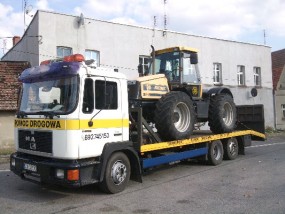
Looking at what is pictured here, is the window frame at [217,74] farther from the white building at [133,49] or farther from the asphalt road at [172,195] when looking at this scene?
the asphalt road at [172,195]

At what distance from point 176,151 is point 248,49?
2078 cm

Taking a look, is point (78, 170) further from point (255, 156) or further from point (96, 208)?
point (255, 156)

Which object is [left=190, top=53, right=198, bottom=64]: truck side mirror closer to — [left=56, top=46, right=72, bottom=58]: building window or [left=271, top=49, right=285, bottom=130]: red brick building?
[left=56, top=46, right=72, bottom=58]: building window

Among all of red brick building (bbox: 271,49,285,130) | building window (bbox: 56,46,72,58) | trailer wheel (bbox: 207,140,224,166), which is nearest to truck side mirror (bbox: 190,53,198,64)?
trailer wheel (bbox: 207,140,224,166)

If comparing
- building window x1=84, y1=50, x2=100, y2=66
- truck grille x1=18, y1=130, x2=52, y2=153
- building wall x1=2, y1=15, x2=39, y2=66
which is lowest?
truck grille x1=18, y1=130, x2=52, y2=153

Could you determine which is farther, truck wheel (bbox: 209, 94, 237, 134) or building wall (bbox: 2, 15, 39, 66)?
building wall (bbox: 2, 15, 39, 66)

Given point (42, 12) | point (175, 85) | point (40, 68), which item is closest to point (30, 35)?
point (42, 12)

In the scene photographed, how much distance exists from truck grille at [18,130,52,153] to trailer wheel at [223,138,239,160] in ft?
22.5

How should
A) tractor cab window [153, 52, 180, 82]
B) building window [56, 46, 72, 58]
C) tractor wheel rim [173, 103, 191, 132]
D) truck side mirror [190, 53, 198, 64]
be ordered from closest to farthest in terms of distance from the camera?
tractor wheel rim [173, 103, 191, 132], truck side mirror [190, 53, 198, 64], tractor cab window [153, 52, 180, 82], building window [56, 46, 72, 58]

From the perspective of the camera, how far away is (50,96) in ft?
24.8

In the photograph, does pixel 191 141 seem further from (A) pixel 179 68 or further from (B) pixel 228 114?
(B) pixel 228 114

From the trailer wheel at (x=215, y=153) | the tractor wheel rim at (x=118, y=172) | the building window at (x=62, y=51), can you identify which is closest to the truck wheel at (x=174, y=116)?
the trailer wheel at (x=215, y=153)

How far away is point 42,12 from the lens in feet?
61.7

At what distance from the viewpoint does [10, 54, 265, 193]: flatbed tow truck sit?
23.6 feet
